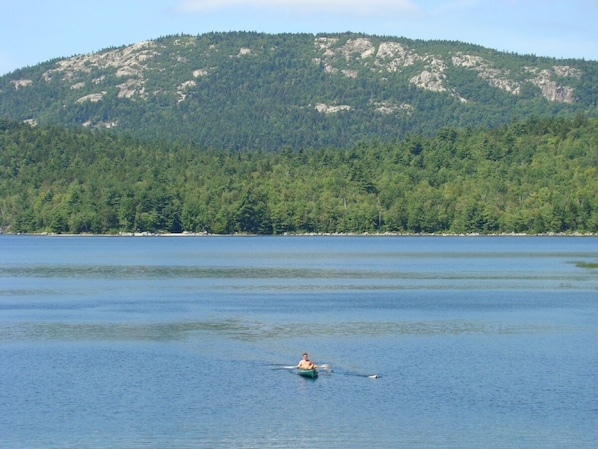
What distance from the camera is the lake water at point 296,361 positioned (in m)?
39.2

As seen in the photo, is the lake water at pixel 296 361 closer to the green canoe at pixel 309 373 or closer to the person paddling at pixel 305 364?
the green canoe at pixel 309 373

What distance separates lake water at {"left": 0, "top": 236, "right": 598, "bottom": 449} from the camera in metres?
39.2

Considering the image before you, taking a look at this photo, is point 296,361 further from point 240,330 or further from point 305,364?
point 240,330

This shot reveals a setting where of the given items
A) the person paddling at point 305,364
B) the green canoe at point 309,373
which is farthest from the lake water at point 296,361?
the person paddling at point 305,364

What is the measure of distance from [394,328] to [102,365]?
20899 mm

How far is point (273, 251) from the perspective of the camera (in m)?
170

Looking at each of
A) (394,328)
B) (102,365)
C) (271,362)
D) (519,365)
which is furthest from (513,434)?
(394,328)

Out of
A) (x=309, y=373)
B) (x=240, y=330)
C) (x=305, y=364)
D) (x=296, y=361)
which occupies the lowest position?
(x=240, y=330)

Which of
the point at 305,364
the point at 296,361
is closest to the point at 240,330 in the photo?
the point at 296,361

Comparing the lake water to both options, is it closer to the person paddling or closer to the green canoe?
the green canoe

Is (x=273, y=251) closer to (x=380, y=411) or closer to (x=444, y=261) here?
(x=444, y=261)

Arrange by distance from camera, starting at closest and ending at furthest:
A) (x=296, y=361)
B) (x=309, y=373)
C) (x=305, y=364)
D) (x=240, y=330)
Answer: (x=309, y=373) → (x=305, y=364) → (x=296, y=361) → (x=240, y=330)

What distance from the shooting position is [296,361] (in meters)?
53.7

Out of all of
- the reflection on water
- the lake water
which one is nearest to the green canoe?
the lake water
